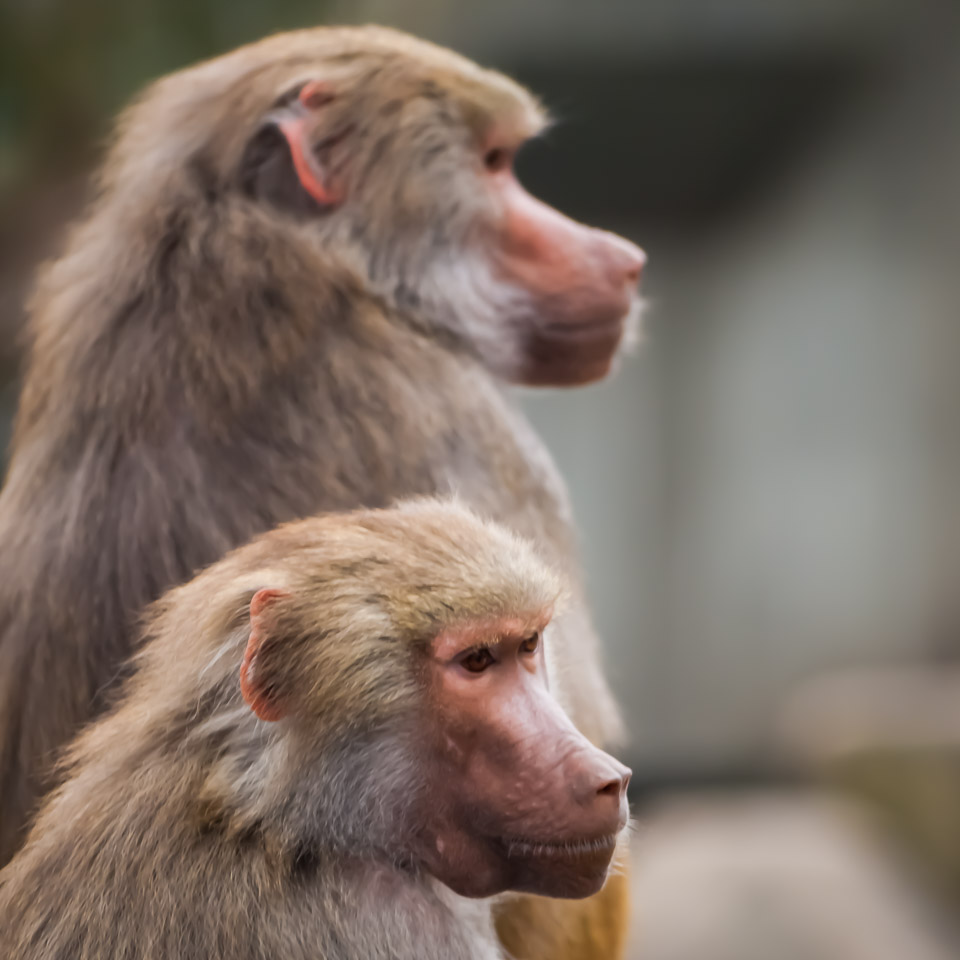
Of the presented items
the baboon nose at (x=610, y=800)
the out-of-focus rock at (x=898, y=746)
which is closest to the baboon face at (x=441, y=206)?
the baboon nose at (x=610, y=800)

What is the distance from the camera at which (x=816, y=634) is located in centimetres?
613

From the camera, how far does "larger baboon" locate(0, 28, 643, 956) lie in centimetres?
139

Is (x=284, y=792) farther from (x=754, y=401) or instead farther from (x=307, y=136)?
(x=754, y=401)

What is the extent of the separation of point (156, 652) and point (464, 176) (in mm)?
766

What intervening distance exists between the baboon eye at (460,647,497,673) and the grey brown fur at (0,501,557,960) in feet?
0.11

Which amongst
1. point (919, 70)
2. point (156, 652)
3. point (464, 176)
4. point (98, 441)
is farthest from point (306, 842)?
point (919, 70)

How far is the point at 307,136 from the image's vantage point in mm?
1541

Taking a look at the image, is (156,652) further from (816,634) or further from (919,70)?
(816,634)

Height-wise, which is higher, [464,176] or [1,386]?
[464,176]

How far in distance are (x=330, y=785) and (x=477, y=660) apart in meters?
0.16

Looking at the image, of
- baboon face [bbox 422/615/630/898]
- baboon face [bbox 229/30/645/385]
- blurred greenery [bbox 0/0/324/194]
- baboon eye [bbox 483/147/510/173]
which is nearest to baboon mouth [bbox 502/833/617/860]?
baboon face [bbox 422/615/630/898]

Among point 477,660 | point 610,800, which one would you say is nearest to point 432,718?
point 477,660

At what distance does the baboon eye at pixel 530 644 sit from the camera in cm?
118

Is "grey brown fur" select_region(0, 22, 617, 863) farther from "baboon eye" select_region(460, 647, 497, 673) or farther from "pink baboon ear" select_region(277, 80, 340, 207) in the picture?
"baboon eye" select_region(460, 647, 497, 673)
